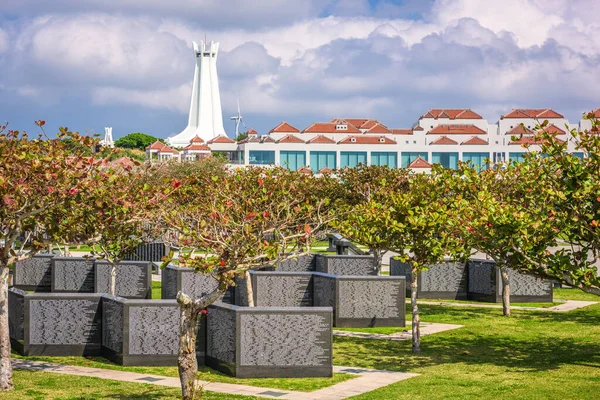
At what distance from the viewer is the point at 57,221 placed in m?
18.4

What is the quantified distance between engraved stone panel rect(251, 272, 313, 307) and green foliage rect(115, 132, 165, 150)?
541 feet

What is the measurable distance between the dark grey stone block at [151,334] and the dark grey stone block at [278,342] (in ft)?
4.85

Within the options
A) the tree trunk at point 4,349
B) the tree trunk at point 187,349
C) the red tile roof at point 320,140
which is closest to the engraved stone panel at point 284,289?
the tree trunk at point 4,349

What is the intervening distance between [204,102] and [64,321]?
162306mm

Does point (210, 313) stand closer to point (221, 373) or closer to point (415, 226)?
point (221, 373)

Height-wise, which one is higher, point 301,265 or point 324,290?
point 301,265

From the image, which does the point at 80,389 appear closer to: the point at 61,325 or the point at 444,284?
the point at 61,325

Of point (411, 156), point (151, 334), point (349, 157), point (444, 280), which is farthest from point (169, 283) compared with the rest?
point (411, 156)

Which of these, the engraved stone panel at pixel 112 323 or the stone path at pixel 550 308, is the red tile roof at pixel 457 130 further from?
the engraved stone panel at pixel 112 323

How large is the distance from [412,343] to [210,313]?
221 inches

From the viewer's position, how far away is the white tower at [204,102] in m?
178

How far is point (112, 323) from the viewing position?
68.9 ft

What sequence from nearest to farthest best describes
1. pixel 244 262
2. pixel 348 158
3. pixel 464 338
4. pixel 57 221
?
pixel 244 262
pixel 57 221
pixel 464 338
pixel 348 158

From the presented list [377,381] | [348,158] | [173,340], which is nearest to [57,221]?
[173,340]
